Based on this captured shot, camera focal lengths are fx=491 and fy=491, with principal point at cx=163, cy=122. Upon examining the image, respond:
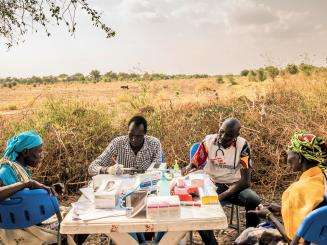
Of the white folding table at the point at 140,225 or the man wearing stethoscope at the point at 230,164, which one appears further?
the man wearing stethoscope at the point at 230,164

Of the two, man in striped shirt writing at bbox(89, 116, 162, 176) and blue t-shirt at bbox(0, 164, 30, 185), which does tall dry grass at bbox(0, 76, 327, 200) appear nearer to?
man in striped shirt writing at bbox(89, 116, 162, 176)

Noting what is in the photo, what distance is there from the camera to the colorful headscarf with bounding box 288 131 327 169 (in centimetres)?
355

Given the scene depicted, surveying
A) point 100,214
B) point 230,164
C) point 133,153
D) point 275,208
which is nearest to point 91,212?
point 100,214

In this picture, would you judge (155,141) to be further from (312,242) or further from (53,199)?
(312,242)

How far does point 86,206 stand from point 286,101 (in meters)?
7.61

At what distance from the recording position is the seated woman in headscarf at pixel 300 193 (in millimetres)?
3305

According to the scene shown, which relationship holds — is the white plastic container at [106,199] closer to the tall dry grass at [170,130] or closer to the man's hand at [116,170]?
the man's hand at [116,170]

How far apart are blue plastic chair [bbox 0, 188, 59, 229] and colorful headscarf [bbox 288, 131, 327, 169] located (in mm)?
1871

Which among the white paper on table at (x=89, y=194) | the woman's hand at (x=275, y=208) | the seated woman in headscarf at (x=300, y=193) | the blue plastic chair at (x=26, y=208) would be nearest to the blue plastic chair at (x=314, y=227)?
the seated woman in headscarf at (x=300, y=193)

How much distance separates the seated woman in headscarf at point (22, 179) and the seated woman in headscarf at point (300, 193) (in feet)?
5.01

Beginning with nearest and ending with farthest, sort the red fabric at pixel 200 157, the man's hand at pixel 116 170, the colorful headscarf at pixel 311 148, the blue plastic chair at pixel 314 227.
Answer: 1. the blue plastic chair at pixel 314 227
2. the colorful headscarf at pixel 311 148
3. the man's hand at pixel 116 170
4. the red fabric at pixel 200 157

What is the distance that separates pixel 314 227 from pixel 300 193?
0.88ft

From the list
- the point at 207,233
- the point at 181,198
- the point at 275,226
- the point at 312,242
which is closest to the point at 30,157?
the point at 181,198

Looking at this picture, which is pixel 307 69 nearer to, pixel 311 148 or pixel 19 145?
pixel 311 148
